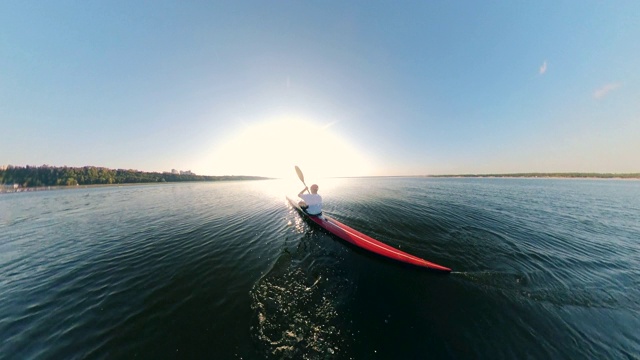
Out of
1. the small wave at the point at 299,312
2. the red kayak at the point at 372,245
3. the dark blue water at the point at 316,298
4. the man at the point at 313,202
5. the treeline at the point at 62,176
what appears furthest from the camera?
the treeline at the point at 62,176

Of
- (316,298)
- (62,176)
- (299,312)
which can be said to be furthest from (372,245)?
(62,176)

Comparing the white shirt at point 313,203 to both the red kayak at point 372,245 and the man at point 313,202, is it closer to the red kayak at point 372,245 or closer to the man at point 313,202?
the man at point 313,202

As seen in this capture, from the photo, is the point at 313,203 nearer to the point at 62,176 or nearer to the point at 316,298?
the point at 316,298

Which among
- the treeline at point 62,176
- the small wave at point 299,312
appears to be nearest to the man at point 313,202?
the small wave at point 299,312

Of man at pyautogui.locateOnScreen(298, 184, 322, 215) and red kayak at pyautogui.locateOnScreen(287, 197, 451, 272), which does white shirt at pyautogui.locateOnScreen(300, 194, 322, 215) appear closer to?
man at pyautogui.locateOnScreen(298, 184, 322, 215)

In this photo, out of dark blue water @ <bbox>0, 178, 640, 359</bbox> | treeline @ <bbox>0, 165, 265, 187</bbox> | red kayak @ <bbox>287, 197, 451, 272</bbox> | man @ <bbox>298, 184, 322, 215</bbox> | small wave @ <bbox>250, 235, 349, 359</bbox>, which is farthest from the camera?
treeline @ <bbox>0, 165, 265, 187</bbox>

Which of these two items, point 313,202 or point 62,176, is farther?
point 62,176

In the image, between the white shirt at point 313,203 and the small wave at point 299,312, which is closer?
the small wave at point 299,312

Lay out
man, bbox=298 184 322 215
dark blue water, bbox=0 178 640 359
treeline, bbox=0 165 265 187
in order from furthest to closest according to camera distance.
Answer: treeline, bbox=0 165 265 187 < man, bbox=298 184 322 215 < dark blue water, bbox=0 178 640 359

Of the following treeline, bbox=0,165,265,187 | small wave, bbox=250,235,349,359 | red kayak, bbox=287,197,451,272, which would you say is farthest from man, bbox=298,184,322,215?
treeline, bbox=0,165,265,187

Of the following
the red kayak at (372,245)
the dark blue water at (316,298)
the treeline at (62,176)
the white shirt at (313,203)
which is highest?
the treeline at (62,176)

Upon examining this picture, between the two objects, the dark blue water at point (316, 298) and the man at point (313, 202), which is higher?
the man at point (313, 202)

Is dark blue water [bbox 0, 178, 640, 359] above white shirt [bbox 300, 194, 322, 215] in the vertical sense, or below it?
below

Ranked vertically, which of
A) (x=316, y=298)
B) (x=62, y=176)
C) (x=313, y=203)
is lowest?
(x=316, y=298)
